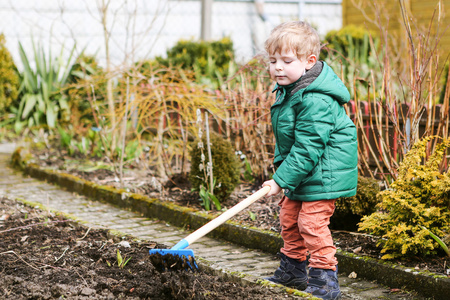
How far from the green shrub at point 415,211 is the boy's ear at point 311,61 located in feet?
3.15

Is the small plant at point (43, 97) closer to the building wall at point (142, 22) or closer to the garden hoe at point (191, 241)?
the building wall at point (142, 22)

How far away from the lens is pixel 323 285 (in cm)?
287

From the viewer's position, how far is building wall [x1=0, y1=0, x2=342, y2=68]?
35.0 ft

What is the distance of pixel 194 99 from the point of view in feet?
18.0

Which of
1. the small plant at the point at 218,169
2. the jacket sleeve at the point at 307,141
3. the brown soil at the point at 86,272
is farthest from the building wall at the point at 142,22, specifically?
the jacket sleeve at the point at 307,141

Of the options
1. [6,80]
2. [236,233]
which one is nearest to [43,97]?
[6,80]

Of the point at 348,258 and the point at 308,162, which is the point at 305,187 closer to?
the point at 308,162

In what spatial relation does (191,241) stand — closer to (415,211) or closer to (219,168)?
(415,211)

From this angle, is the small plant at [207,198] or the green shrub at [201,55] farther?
the green shrub at [201,55]

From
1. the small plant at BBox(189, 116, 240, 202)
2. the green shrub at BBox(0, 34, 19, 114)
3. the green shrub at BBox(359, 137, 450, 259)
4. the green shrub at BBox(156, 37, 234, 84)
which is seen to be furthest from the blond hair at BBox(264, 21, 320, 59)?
the green shrub at BBox(0, 34, 19, 114)

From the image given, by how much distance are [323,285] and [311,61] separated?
121cm

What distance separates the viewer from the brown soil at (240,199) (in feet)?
10.6

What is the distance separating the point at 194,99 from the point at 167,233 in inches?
64.5

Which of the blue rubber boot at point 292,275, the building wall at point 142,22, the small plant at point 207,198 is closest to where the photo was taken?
the blue rubber boot at point 292,275
